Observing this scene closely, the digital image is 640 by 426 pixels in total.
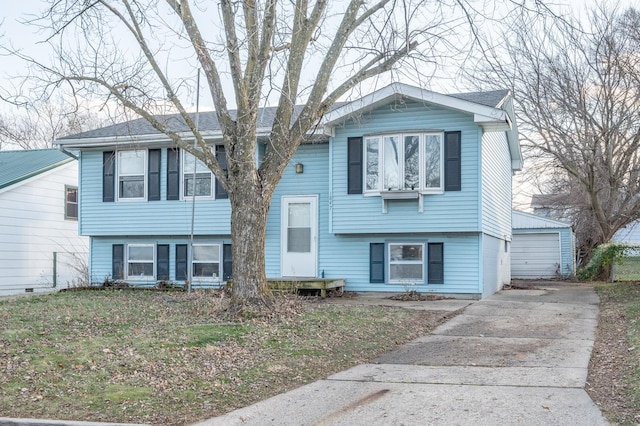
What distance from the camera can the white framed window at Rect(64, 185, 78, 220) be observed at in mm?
22078

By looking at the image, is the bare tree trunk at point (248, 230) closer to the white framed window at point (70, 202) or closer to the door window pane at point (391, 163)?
the door window pane at point (391, 163)

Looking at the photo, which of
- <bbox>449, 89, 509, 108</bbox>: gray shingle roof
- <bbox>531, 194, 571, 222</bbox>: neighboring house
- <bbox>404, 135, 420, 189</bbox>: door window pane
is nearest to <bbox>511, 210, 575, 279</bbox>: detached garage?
<bbox>531, 194, 571, 222</bbox>: neighboring house

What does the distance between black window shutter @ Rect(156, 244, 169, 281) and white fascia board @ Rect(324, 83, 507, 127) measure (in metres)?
6.05

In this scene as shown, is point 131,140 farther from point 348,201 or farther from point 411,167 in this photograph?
point 411,167

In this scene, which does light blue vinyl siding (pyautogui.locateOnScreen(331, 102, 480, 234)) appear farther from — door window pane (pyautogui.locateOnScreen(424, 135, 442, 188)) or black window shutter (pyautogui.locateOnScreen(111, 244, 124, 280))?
black window shutter (pyautogui.locateOnScreen(111, 244, 124, 280))

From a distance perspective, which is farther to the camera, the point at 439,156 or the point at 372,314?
the point at 439,156

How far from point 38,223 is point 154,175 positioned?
524cm

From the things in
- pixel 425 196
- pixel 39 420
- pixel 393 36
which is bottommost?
pixel 39 420

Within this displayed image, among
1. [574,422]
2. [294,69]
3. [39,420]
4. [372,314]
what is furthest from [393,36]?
[39,420]

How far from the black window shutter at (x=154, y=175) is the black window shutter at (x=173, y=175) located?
0.32 m

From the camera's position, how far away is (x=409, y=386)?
7.00 metres

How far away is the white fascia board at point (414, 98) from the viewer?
14.5 meters

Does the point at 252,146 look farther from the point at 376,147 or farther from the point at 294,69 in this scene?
the point at 376,147

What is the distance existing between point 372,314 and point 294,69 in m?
4.47
